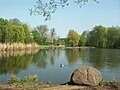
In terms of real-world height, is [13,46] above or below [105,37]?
below

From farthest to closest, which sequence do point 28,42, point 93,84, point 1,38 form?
point 28,42, point 1,38, point 93,84

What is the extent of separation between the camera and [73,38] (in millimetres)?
115500

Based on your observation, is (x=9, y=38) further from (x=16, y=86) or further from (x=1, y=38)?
(x=16, y=86)

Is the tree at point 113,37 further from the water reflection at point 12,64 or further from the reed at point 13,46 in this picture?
the water reflection at point 12,64

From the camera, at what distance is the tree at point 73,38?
380 feet

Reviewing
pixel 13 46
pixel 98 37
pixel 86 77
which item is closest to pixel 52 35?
pixel 98 37

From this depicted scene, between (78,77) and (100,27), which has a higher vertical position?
(100,27)

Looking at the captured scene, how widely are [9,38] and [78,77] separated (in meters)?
52.8

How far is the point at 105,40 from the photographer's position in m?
110

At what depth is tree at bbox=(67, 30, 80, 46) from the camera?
380 feet

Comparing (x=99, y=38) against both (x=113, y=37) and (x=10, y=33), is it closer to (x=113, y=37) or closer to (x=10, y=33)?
(x=113, y=37)

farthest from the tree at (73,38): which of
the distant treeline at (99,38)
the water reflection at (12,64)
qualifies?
the water reflection at (12,64)

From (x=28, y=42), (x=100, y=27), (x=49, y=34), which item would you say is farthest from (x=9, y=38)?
(x=100, y=27)

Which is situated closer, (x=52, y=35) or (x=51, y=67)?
(x=51, y=67)
